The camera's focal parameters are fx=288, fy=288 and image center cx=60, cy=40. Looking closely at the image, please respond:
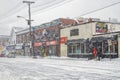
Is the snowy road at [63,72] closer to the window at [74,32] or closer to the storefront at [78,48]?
the storefront at [78,48]

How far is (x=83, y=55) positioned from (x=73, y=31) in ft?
21.0

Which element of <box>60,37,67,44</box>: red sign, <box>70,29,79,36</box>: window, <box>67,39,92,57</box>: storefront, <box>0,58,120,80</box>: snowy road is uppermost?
<box>70,29,79,36</box>: window

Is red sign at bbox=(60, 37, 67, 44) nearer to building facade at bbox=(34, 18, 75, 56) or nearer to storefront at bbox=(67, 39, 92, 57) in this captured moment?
building facade at bbox=(34, 18, 75, 56)

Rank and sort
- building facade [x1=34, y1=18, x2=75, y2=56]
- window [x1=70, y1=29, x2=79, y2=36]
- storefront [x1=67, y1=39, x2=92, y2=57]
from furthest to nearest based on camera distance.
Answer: building facade [x1=34, y1=18, x2=75, y2=56], window [x1=70, y1=29, x2=79, y2=36], storefront [x1=67, y1=39, x2=92, y2=57]

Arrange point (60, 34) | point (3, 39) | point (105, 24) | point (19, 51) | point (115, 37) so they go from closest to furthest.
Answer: point (115, 37) < point (105, 24) < point (60, 34) < point (19, 51) < point (3, 39)

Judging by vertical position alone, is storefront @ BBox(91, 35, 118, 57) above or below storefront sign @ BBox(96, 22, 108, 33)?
below

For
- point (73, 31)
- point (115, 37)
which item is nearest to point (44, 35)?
point (73, 31)

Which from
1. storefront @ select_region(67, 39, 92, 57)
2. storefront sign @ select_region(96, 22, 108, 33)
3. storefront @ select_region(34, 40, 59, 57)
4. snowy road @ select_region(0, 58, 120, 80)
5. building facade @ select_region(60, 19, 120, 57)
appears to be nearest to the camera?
snowy road @ select_region(0, 58, 120, 80)

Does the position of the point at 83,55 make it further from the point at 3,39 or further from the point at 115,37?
the point at 3,39

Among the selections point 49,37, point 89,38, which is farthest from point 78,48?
point 49,37

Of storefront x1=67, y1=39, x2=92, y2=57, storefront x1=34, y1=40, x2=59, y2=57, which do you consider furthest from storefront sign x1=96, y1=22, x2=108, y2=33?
storefront x1=34, y1=40, x2=59, y2=57

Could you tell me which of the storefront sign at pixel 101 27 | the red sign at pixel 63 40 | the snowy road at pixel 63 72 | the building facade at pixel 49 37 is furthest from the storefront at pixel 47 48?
the snowy road at pixel 63 72

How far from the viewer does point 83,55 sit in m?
51.2

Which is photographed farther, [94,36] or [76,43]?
[76,43]
